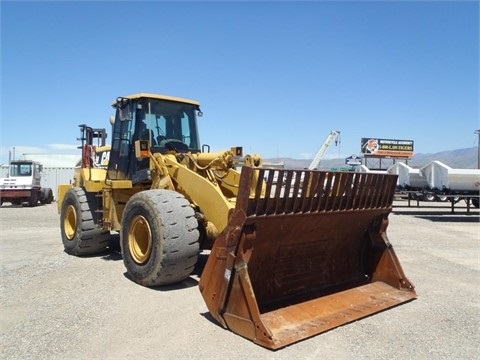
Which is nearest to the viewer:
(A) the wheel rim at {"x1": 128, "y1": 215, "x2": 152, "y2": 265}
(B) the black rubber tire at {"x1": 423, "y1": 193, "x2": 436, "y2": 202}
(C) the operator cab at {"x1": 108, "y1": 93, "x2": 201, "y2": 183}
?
(A) the wheel rim at {"x1": 128, "y1": 215, "x2": 152, "y2": 265}

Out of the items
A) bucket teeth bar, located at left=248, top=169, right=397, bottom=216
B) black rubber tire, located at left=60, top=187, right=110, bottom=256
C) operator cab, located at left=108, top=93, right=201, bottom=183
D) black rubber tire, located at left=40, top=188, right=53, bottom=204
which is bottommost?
black rubber tire, located at left=40, top=188, right=53, bottom=204

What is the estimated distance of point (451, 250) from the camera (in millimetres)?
10141

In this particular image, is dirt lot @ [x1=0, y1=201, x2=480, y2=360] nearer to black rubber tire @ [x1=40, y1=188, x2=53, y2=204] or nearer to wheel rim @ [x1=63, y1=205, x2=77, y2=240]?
wheel rim @ [x1=63, y1=205, x2=77, y2=240]

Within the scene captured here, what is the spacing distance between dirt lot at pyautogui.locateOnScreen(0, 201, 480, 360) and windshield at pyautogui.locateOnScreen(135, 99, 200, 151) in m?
2.19

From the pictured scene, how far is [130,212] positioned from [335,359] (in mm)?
3512

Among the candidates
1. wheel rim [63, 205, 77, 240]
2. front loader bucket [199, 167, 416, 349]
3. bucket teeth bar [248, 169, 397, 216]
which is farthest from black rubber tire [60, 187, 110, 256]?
bucket teeth bar [248, 169, 397, 216]

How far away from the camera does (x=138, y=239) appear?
6.28m

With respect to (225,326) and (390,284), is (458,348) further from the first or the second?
(225,326)

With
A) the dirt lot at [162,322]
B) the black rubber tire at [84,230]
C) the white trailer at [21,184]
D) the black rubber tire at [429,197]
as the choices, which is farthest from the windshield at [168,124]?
the white trailer at [21,184]

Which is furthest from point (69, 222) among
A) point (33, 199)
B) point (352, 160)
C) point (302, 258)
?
point (352, 160)

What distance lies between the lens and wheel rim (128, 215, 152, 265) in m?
6.05

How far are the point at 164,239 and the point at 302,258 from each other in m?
1.70

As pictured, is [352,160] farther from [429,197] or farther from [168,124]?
[168,124]

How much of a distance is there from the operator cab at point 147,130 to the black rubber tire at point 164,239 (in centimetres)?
113
